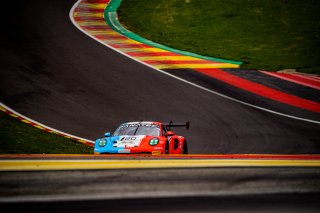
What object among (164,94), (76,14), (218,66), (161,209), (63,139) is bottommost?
(161,209)

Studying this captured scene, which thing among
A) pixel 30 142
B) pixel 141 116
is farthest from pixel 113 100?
pixel 30 142

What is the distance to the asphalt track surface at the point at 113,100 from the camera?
15.6 m

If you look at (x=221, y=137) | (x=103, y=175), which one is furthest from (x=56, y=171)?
(x=221, y=137)

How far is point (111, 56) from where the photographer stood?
23.0 metres

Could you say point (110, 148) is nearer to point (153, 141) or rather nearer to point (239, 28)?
point (153, 141)

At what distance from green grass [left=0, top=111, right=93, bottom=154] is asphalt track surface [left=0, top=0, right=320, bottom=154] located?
1.13 metres

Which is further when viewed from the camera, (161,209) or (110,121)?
(110,121)

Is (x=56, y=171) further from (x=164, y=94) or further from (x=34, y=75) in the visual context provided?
(x=34, y=75)

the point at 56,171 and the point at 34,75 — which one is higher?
the point at 34,75

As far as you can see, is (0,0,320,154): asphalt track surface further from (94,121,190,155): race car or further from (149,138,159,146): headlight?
(149,138,159,146): headlight

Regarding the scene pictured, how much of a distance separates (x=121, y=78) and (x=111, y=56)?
9.02 ft

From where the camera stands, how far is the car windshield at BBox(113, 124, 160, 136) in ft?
40.3

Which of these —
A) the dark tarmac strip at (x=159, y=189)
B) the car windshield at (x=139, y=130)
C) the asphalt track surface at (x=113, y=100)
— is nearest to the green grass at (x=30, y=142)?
the asphalt track surface at (x=113, y=100)

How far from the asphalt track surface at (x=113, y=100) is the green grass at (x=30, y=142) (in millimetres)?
1127
